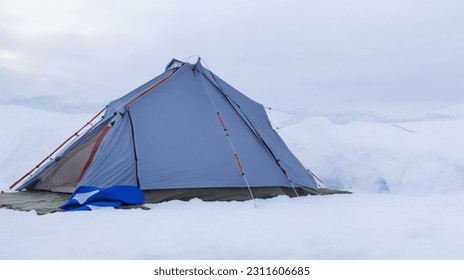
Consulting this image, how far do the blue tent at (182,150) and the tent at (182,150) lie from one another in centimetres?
2

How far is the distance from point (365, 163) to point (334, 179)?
0.99 m

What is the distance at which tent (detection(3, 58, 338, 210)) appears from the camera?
6816mm

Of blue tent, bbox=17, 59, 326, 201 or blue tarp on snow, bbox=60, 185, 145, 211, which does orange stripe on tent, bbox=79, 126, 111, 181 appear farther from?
blue tarp on snow, bbox=60, 185, 145, 211

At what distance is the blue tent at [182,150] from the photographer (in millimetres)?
6816

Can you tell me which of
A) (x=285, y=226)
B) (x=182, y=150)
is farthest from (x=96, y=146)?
(x=285, y=226)

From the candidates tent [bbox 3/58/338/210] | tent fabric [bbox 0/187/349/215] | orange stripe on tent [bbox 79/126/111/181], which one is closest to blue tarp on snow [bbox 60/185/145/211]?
tent fabric [bbox 0/187/349/215]

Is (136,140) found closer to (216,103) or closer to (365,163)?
(216,103)

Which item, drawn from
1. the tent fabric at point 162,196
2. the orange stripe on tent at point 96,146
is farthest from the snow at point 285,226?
the orange stripe on tent at point 96,146

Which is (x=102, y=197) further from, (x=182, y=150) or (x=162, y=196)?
(x=182, y=150)

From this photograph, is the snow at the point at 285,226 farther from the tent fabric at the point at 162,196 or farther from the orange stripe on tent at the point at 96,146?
the orange stripe on tent at the point at 96,146

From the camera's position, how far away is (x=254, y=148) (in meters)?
7.75

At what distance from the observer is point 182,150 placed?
719cm

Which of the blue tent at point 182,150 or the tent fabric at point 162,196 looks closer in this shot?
the tent fabric at point 162,196

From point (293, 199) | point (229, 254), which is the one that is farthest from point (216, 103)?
point (229, 254)
